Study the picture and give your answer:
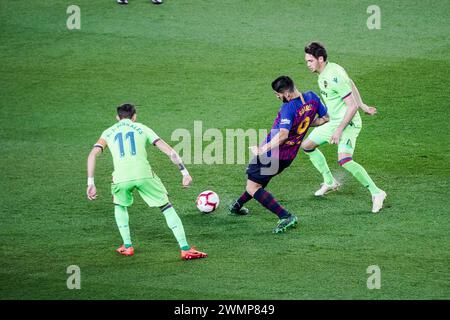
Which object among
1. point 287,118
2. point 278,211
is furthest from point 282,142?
point 278,211

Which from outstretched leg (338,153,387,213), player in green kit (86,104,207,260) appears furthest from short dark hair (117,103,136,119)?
outstretched leg (338,153,387,213)

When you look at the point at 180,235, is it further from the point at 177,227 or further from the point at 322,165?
the point at 322,165

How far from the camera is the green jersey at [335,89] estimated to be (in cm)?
1012

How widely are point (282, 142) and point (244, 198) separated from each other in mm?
1017

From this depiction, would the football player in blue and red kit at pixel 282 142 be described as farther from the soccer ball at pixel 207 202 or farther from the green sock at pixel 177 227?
the green sock at pixel 177 227

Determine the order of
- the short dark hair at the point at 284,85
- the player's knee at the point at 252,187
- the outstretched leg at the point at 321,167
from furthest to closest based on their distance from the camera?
the outstretched leg at the point at 321,167, the player's knee at the point at 252,187, the short dark hair at the point at 284,85

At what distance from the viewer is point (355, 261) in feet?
28.8

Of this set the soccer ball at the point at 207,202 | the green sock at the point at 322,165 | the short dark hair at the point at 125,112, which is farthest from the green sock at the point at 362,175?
the short dark hair at the point at 125,112

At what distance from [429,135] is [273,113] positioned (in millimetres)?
2719

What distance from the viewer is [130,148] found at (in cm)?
892

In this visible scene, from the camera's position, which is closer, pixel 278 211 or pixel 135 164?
pixel 135 164

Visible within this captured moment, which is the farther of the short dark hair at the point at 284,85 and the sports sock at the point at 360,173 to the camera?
the sports sock at the point at 360,173

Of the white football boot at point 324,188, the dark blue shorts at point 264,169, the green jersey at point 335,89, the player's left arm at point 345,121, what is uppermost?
the green jersey at point 335,89

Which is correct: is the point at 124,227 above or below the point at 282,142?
below
